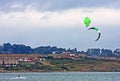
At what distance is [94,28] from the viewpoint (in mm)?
42875

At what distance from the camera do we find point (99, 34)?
4219cm

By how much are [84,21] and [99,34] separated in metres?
1.64

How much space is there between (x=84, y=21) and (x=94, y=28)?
0.98 meters

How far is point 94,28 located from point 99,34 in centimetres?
91

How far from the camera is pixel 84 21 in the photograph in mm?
42750
